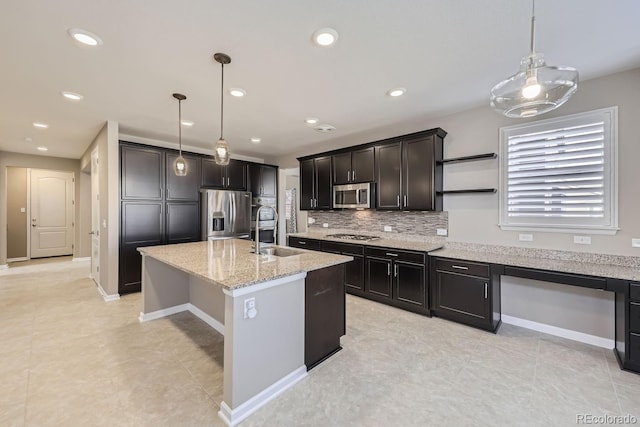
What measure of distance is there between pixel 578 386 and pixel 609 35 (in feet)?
8.64

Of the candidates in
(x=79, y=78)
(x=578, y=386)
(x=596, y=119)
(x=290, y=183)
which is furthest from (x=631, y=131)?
(x=290, y=183)

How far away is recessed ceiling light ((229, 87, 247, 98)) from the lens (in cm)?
282

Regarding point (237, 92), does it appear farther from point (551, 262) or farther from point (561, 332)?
point (561, 332)

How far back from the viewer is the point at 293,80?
2631 millimetres

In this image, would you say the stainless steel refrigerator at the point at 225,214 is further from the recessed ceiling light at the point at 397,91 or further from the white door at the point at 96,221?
the recessed ceiling light at the point at 397,91

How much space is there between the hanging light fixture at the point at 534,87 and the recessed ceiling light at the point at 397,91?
4.06 feet

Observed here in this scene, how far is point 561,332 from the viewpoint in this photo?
2801mm

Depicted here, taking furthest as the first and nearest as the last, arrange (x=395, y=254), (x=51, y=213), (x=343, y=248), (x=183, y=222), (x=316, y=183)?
(x=51, y=213), (x=316, y=183), (x=183, y=222), (x=343, y=248), (x=395, y=254)

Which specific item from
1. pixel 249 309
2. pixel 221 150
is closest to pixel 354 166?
pixel 221 150

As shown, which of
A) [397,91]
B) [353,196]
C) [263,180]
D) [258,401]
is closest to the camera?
[258,401]

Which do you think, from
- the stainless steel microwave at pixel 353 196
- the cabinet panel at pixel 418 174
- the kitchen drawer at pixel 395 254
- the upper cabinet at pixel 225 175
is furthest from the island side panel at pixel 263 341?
the upper cabinet at pixel 225 175

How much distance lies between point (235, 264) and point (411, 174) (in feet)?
8.61

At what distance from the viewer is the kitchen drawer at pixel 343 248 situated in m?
3.92
